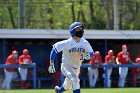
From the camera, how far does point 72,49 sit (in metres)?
12.9

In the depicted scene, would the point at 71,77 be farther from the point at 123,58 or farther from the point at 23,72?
the point at 123,58

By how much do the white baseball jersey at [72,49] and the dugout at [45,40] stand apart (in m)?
12.0

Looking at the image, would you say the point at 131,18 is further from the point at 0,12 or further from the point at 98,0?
the point at 0,12

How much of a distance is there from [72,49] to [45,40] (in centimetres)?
1466

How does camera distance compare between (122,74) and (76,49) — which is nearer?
(76,49)

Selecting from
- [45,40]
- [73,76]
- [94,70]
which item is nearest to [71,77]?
[73,76]

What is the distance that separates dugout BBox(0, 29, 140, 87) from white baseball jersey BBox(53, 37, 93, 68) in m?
12.0

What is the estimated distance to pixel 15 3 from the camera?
144ft

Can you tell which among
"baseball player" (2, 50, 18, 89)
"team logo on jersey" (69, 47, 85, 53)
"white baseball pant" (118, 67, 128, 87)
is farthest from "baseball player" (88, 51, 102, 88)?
"team logo on jersey" (69, 47, 85, 53)

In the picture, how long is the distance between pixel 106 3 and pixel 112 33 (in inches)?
656

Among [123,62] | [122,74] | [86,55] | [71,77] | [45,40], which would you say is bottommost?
[122,74]

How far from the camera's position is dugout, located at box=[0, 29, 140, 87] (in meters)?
25.7

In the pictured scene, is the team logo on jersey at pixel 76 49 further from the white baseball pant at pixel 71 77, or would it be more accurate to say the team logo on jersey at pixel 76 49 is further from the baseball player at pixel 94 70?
the baseball player at pixel 94 70

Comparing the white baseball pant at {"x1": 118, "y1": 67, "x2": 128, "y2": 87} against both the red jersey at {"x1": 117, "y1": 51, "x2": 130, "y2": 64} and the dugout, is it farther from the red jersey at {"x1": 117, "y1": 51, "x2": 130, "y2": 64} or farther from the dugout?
the dugout
